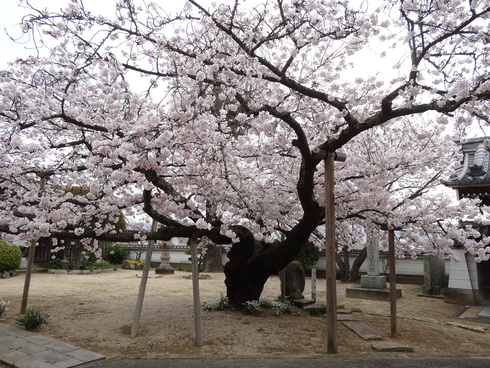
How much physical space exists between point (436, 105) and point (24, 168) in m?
8.15

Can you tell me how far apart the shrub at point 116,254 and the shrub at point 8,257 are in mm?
7042

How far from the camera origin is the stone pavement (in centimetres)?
492

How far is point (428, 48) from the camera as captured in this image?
5.06 metres

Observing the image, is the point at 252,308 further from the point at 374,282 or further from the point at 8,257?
the point at 8,257

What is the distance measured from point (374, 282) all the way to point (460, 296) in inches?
107

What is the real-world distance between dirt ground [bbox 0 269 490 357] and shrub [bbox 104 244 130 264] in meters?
10.4

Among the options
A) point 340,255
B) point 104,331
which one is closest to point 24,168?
point 104,331

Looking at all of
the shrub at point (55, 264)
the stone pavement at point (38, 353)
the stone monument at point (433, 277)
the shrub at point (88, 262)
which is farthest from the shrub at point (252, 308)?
the shrub at point (55, 264)

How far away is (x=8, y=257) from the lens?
13961mm

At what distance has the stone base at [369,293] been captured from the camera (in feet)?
39.2

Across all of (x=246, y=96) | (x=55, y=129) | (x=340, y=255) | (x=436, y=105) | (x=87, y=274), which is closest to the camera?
(x=436, y=105)

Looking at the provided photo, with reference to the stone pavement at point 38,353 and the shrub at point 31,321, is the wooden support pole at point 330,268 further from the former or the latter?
the shrub at point 31,321

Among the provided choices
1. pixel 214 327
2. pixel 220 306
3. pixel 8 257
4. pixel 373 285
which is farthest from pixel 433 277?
pixel 8 257

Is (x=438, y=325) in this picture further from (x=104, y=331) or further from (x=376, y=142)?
(x=104, y=331)
